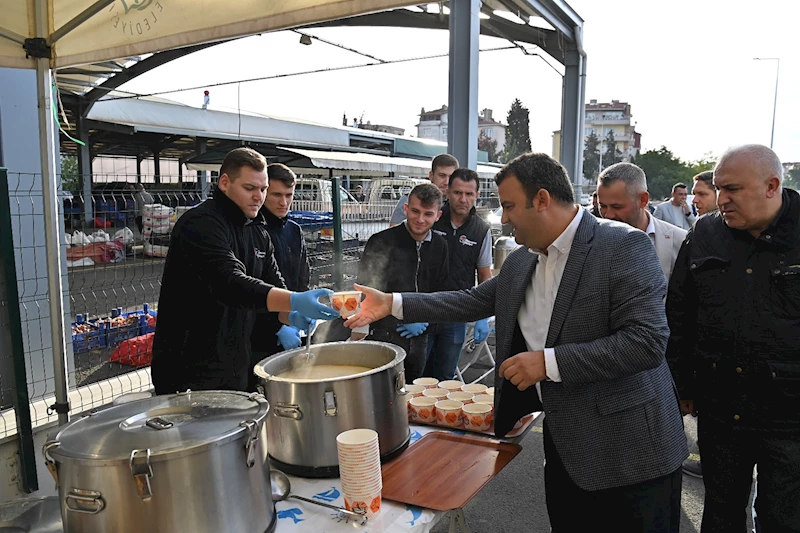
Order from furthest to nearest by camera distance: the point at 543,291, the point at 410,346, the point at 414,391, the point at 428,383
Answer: the point at 410,346
the point at 428,383
the point at 414,391
the point at 543,291

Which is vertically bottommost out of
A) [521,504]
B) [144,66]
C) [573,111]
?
[521,504]

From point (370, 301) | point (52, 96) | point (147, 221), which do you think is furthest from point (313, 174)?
point (370, 301)

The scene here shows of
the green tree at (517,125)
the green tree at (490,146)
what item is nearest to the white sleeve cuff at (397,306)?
the green tree at (517,125)

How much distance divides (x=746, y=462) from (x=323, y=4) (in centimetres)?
262

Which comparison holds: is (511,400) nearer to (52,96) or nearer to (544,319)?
(544,319)

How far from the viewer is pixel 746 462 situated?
7.68 feet

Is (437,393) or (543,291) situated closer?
(543,291)

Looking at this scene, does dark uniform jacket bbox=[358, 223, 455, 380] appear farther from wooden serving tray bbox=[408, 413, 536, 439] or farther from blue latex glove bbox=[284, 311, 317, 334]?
blue latex glove bbox=[284, 311, 317, 334]

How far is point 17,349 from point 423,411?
7.88 feet

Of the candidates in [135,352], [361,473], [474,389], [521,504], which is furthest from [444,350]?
[135,352]

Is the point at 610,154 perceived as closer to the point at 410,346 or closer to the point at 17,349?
the point at 410,346

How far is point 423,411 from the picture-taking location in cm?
236

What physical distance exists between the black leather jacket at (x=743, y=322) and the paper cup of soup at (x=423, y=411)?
116 cm

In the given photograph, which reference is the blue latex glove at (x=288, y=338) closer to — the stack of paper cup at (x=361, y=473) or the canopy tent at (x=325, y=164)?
the stack of paper cup at (x=361, y=473)
